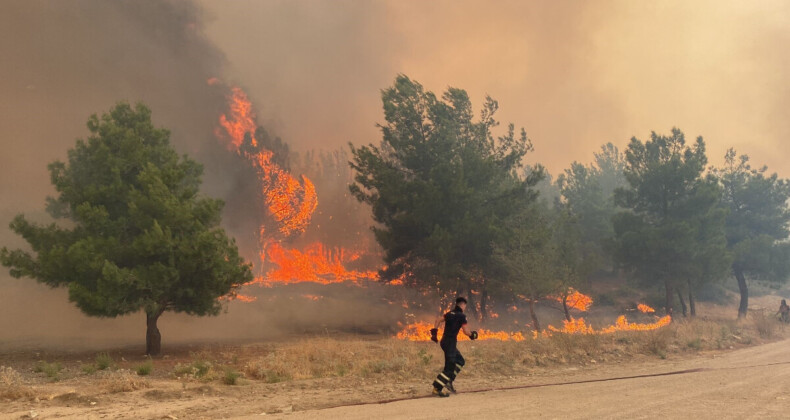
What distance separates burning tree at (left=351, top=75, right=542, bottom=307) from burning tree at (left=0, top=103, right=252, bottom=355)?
13.7m

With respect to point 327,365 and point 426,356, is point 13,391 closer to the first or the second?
point 327,365

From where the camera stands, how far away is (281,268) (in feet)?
168

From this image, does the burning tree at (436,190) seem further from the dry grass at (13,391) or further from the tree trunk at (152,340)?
the dry grass at (13,391)

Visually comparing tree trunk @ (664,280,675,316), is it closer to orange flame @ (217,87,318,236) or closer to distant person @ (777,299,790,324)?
distant person @ (777,299,790,324)

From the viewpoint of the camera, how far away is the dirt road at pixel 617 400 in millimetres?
8617

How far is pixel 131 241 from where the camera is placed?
20.5 metres

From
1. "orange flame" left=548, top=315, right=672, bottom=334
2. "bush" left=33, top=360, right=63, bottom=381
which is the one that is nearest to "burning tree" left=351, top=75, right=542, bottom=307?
"orange flame" left=548, top=315, right=672, bottom=334

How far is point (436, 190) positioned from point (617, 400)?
21664 millimetres

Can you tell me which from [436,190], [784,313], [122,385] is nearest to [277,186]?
[436,190]

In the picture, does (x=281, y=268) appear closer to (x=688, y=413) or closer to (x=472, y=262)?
(x=472, y=262)

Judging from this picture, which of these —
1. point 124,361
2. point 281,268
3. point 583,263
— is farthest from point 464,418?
point 281,268

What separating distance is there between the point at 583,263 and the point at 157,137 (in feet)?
107

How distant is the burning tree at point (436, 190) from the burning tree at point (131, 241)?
541 inches

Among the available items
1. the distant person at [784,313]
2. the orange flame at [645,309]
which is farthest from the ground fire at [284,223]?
the distant person at [784,313]
